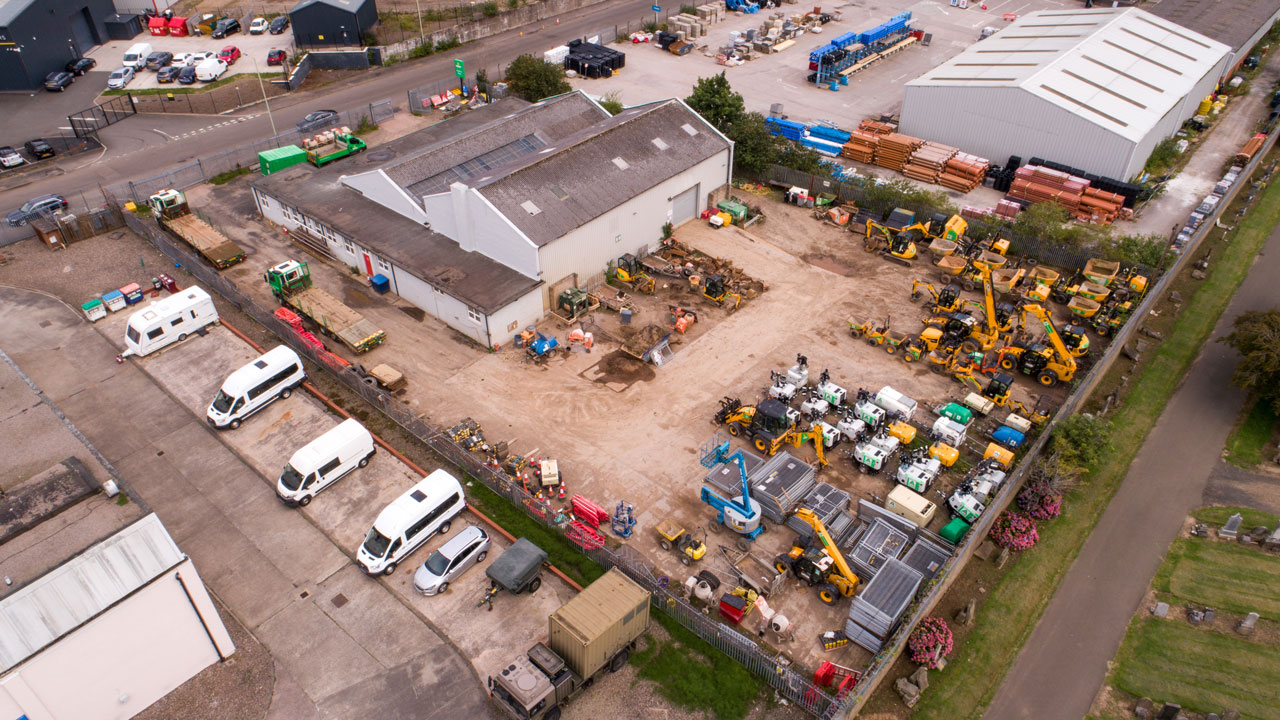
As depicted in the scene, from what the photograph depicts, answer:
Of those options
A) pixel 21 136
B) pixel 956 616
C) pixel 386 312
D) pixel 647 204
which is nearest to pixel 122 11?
pixel 21 136

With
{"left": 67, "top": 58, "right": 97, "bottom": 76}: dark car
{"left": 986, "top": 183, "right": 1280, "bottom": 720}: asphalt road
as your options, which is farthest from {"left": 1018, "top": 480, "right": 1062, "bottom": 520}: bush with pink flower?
{"left": 67, "top": 58, "right": 97, "bottom": 76}: dark car

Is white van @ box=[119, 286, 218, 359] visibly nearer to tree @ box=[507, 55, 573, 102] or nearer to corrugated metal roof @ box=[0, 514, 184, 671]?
corrugated metal roof @ box=[0, 514, 184, 671]

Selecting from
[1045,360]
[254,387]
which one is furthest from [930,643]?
Answer: [254,387]

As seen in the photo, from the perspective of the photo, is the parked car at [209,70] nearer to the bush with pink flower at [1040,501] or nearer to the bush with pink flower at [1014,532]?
the bush with pink flower at [1014,532]

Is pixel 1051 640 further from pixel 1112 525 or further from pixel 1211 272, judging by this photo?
pixel 1211 272

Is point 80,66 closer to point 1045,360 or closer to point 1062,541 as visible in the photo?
point 1045,360

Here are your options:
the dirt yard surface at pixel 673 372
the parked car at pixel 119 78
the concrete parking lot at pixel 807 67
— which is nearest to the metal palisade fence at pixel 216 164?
the dirt yard surface at pixel 673 372
